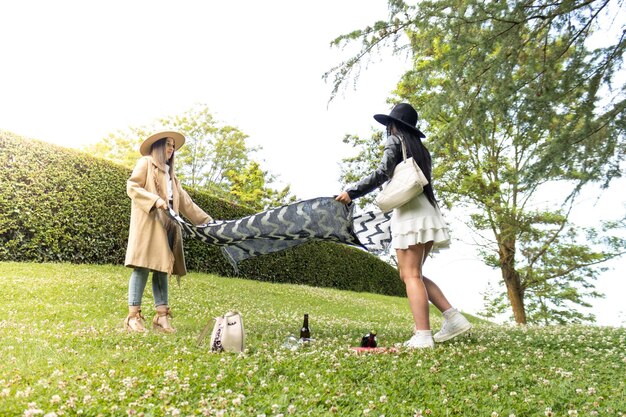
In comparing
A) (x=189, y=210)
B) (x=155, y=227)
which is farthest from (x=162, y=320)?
(x=189, y=210)

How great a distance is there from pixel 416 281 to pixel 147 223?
3260 mm

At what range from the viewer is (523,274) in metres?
16.0

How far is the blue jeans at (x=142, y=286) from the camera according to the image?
20.4 ft

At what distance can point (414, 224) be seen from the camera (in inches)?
200

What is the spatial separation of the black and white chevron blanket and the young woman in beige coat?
30 cm

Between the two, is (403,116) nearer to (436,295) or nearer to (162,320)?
(436,295)

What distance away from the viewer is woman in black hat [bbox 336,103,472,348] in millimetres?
5066

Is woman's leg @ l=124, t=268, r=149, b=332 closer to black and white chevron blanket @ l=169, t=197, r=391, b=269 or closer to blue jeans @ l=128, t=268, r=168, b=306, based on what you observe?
blue jeans @ l=128, t=268, r=168, b=306

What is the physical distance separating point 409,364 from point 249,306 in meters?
6.65

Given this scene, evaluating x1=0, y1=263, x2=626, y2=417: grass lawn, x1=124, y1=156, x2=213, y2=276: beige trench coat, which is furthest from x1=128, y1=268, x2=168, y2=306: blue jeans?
x1=0, y1=263, x2=626, y2=417: grass lawn

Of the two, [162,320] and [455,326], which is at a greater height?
[455,326]

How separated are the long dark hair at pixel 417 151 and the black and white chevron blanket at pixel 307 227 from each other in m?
1.03

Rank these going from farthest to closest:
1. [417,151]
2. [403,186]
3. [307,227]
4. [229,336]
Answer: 1. [307,227]
2. [417,151]
3. [403,186]
4. [229,336]

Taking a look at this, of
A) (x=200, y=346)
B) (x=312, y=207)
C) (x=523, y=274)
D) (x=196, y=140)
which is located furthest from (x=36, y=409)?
(x=196, y=140)
